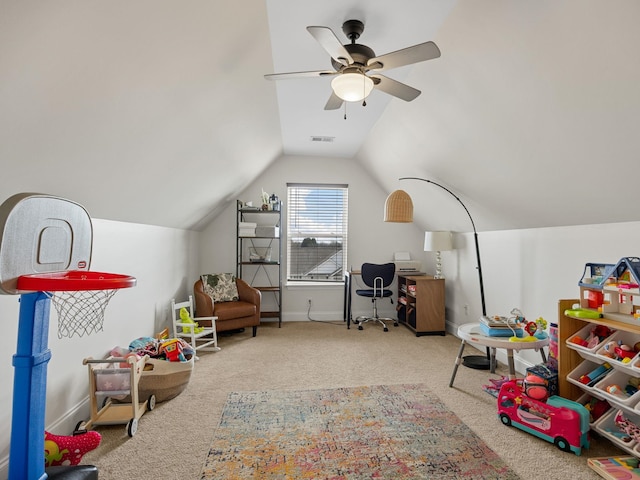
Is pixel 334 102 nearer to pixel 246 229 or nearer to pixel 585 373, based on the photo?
pixel 585 373

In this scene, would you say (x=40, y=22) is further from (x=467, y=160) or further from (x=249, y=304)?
(x=249, y=304)

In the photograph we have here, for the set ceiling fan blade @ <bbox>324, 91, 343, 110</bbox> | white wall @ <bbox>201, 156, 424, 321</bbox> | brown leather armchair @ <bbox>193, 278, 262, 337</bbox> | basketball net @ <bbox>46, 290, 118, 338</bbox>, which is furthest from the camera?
white wall @ <bbox>201, 156, 424, 321</bbox>

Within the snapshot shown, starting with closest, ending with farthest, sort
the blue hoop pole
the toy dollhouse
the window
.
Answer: the blue hoop pole
the toy dollhouse
the window

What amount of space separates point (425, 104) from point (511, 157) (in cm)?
81

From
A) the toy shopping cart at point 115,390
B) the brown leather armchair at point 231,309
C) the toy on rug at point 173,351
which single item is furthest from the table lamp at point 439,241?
the toy shopping cart at point 115,390

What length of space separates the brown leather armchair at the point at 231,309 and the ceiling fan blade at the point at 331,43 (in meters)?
3.14

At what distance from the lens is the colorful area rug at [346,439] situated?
1.82 meters

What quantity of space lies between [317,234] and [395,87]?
11.7ft

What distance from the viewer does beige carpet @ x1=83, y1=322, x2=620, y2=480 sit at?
189 cm

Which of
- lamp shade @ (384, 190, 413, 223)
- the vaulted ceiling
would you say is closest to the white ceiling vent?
the vaulted ceiling

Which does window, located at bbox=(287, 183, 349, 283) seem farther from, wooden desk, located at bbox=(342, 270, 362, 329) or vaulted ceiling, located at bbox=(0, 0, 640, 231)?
vaulted ceiling, located at bbox=(0, 0, 640, 231)

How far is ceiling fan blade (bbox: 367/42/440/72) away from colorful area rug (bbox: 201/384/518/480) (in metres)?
2.18

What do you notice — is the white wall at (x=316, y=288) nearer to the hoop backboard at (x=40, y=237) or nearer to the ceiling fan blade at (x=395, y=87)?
the hoop backboard at (x=40, y=237)

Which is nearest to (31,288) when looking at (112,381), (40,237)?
(40,237)
